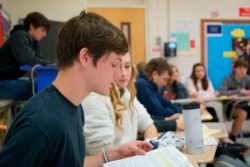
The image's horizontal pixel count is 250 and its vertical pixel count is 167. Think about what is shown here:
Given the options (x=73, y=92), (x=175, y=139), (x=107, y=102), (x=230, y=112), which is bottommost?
(x=230, y=112)

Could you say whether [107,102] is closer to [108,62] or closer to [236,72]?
[108,62]

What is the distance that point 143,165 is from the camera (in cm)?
120

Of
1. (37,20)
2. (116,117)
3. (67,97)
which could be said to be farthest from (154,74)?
(67,97)

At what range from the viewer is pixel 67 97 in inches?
35.7

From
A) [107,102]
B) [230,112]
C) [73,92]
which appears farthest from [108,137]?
[230,112]

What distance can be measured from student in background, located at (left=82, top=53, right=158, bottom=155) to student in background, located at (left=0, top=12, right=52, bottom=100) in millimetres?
1380

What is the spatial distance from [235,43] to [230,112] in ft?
4.83

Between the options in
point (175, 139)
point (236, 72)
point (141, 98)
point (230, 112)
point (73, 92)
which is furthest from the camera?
point (236, 72)

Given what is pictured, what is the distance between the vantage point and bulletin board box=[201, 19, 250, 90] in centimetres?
565

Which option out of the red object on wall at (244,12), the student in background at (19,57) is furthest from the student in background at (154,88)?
the red object on wall at (244,12)

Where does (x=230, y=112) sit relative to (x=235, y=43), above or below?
below

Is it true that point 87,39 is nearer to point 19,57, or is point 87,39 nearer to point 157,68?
point 157,68

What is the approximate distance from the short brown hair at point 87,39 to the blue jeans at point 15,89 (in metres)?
2.30

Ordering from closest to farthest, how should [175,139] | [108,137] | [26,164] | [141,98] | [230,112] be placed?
1. [26,164]
2. [108,137]
3. [175,139]
4. [141,98]
5. [230,112]
